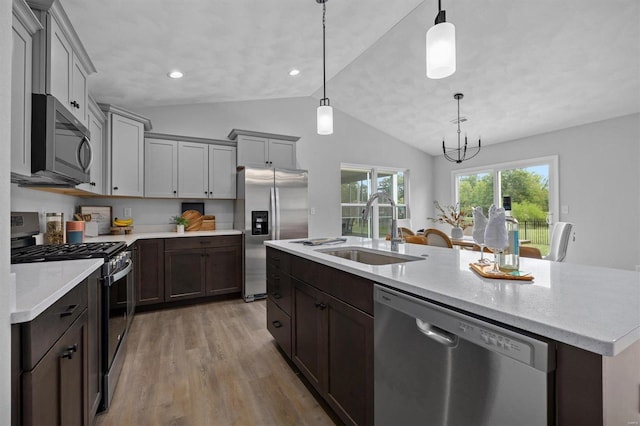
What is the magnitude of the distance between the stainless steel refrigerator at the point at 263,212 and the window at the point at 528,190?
3.68m

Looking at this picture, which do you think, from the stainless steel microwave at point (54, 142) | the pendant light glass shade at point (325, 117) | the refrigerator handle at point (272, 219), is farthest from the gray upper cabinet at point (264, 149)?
the stainless steel microwave at point (54, 142)

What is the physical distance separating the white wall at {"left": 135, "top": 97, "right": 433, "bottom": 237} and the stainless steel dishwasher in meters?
4.07

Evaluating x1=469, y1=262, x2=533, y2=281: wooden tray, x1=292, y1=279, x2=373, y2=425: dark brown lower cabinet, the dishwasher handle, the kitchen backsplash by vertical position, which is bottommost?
x1=292, y1=279, x2=373, y2=425: dark brown lower cabinet

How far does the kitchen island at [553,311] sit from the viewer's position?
66cm

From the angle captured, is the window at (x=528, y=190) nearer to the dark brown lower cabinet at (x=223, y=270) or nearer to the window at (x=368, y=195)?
the window at (x=368, y=195)

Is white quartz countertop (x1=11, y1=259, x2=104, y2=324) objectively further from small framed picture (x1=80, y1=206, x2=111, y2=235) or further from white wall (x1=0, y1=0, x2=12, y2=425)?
small framed picture (x1=80, y1=206, x2=111, y2=235)

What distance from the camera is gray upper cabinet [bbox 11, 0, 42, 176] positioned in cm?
138

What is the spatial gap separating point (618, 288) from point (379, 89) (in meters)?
4.22

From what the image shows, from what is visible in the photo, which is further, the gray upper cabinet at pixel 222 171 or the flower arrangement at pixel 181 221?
the gray upper cabinet at pixel 222 171

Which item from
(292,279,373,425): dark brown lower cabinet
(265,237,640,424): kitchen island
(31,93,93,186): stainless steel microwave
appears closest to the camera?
(265,237,640,424): kitchen island

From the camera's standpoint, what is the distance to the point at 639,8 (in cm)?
261

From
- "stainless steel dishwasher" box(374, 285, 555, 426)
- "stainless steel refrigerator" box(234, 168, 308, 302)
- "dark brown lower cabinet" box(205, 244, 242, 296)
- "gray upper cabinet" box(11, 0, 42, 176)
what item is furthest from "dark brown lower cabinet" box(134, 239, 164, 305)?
"stainless steel dishwasher" box(374, 285, 555, 426)

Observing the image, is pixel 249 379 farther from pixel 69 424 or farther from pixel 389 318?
pixel 389 318

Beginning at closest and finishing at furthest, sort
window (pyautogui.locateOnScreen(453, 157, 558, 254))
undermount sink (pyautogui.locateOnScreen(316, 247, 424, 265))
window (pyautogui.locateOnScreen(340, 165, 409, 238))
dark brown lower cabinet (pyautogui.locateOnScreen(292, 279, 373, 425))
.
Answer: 1. dark brown lower cabinet (pyautogui.locateOnScreen(292, 279, 373, 425))
2. undermount sink (pyautogui.locateOnScreen(316, 247, 424, 265))
3. window (pyautogui.locateOnScreen(453, 157, 558, 254))
4. window (pyautogui.locateOnScreen(340, 165, 409, 238))
